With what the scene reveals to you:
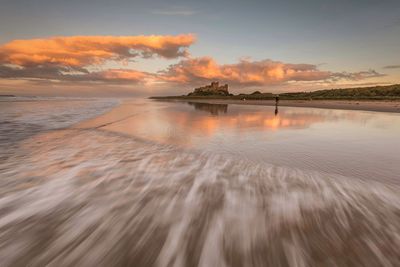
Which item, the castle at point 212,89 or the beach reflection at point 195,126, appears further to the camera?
the castle at point 212,89

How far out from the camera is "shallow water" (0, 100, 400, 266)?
2.24 meters

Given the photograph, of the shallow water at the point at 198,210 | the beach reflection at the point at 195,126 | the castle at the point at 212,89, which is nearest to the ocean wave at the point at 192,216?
the shallow water at the point at 198,210

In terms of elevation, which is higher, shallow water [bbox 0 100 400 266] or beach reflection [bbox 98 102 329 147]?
shallow water [bbox 0 100 400 266]

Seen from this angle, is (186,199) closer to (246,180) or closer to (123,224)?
(123,224)

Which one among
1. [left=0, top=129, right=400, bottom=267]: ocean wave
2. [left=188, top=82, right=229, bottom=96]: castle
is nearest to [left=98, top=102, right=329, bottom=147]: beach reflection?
[left=0, top=129, right=400, bottom=267]: ocean wave

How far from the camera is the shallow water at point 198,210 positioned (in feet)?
7.35

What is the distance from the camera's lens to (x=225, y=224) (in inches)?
110

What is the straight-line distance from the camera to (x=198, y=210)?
3.13 m

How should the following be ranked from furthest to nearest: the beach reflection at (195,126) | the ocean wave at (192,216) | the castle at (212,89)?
1. the castle at (212,89)
2. the beach reflection at (195,126)
3. the ocean wave at (192,216)

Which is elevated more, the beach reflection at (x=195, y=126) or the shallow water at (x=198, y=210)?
the shallow water at (x=198, y=210)

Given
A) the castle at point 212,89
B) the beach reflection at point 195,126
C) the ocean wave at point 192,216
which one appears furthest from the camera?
the castle at point 212,89

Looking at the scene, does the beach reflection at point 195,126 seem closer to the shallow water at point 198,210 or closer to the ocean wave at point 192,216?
the shallow water at point 198,210

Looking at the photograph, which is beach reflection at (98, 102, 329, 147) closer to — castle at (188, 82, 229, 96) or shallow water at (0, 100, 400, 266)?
shallow water at (0, 100, 400, 266)

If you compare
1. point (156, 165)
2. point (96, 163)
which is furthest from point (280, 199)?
point (96, 163)
